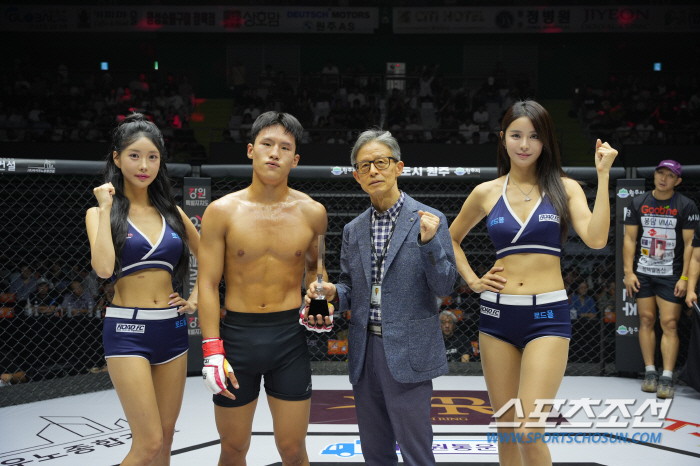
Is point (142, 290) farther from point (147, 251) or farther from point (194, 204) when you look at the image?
point (194, 204)

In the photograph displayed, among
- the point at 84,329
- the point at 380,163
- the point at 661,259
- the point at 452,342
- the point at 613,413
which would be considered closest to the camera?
the point at 380,163

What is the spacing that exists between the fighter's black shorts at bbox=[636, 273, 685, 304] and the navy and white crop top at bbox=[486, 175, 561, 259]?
270 cm

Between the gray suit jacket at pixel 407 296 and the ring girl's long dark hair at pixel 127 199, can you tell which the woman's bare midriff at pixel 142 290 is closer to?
the ring girl's long dark hair at pixel 127 199

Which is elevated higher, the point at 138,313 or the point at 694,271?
the point at 138,313

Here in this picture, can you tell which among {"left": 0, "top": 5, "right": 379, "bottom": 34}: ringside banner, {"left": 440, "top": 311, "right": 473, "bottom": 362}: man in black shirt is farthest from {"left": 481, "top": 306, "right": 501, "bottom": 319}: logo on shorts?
{"left": 0, "top": 5, "right": 379, "bottom": 34}: ringside banner

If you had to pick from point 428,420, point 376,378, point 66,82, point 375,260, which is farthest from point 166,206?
point 66,82

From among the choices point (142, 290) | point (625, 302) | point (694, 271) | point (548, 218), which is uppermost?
point (548, 218)

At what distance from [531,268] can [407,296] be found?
595 mm

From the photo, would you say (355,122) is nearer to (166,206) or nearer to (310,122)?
(310,122)

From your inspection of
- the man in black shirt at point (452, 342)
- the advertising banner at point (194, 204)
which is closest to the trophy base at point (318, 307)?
the advertising banner at point (194, 204)

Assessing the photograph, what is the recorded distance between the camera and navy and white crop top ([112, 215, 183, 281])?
2.54 metres

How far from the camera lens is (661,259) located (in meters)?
4.71

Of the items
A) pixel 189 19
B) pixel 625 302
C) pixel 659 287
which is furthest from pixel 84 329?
pixel 189 19

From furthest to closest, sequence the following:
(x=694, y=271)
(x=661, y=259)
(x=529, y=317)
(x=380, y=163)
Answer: (x=661, y=259)
(x=694, y=271)
(x=529, y=317)
(x=380, y=163)
